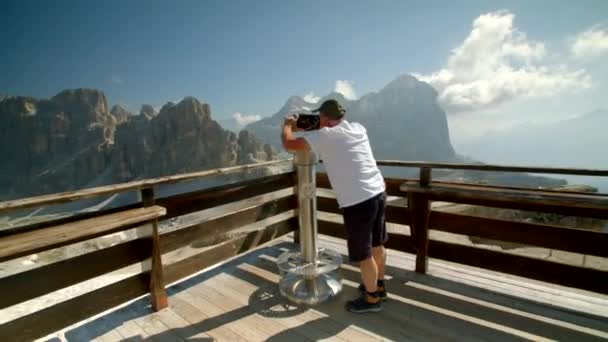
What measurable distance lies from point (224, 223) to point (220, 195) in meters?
0.34

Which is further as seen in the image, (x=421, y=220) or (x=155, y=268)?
(x=421, y=220)

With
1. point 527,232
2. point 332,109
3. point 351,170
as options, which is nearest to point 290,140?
point 332,109

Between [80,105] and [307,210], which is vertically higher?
[80,105]

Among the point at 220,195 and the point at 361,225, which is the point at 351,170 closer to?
the point at 361,225

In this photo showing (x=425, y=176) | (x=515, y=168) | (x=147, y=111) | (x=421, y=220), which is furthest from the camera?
(x=147, y=111)

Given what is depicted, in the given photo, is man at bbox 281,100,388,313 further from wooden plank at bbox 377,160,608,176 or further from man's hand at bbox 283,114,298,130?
wooden plank at bbox 377,160,608,176

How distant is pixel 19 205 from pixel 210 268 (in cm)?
214

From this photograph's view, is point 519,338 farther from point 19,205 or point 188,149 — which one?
point 188,149

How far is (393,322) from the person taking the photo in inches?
109

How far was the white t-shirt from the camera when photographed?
2488mm

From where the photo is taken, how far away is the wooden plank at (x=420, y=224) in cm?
348

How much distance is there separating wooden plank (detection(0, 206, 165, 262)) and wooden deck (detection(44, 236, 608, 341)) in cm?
92

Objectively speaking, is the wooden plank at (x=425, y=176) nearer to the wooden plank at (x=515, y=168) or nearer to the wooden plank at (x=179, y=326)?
the wooden plank at (x=515, y=168)

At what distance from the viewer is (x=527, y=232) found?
3.00m
